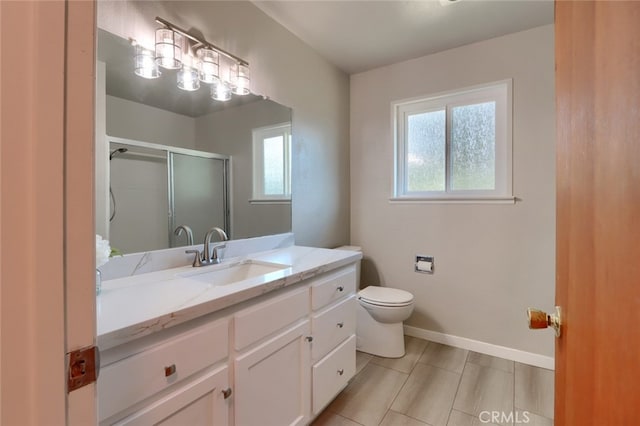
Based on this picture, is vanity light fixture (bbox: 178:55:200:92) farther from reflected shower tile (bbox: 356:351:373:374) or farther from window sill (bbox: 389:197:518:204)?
reflected shower tile (bbox: 356:351:373:374)

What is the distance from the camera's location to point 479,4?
1863 millimetres

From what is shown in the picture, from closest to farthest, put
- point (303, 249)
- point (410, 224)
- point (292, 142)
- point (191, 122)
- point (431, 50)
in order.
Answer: point (191, 122)
point (303, 249)
point (292, 142)
point (431, 50)
point (410, 224)

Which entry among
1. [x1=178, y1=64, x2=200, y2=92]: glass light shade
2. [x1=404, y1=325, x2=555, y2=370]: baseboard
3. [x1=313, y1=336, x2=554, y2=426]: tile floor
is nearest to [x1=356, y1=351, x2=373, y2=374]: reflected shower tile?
[x1=313, y1=336, x2=554, y2=426]: tile floor

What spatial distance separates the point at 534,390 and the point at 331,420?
1.33m

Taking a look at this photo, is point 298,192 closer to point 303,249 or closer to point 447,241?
point 303,249

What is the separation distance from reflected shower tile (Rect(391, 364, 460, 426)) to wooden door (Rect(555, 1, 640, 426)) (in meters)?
1.25

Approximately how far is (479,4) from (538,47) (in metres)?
0.61

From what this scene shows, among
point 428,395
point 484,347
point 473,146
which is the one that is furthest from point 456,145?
point 428,395

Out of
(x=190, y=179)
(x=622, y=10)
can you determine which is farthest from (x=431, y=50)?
(x=622, y=10)

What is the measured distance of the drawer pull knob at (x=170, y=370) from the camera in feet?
2.76

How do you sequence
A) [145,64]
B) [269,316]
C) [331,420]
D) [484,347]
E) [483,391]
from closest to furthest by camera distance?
[269,316] → [145,64] → [331,420] → [483,391] → [484,347]

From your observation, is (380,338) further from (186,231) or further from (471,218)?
(186,231)

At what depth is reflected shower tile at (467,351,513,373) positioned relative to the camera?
84.0 inches

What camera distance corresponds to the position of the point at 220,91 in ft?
5.59
